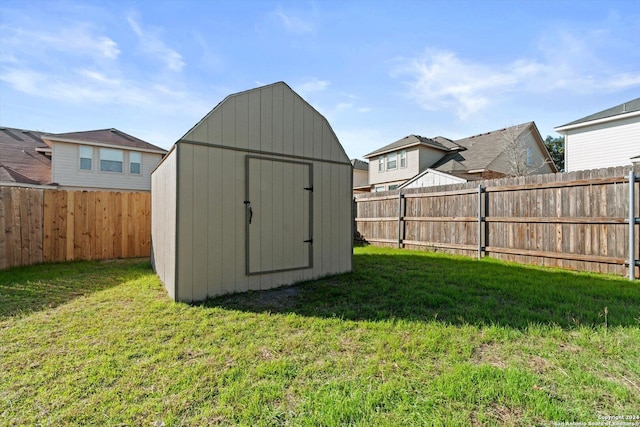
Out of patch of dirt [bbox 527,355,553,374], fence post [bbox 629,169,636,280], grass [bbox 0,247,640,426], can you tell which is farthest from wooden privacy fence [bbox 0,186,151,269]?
fence post [bbox 629,169,636,280]

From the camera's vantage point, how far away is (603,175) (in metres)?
5.18

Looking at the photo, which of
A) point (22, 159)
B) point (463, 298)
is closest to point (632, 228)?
point (463, 298)

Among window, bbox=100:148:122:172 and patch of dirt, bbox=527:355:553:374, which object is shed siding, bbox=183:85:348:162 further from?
window, bbox=100:148:122:172

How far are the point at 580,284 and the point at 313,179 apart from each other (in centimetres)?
442

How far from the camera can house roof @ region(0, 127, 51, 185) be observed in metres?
11.6

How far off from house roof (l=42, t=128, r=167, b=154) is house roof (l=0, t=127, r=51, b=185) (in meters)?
1.84

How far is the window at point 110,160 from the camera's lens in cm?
1298

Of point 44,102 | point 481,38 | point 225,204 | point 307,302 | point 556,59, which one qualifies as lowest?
point 307,302

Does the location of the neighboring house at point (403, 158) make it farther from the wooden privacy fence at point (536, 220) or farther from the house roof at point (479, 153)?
the wooden privacy fence at point (536, 220)

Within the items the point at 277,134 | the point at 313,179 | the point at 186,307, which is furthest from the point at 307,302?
the point at 277,134

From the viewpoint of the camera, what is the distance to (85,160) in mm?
12688

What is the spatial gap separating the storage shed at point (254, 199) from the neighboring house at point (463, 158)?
11099 mm

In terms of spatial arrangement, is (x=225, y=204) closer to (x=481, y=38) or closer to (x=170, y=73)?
(x=170, y=73)

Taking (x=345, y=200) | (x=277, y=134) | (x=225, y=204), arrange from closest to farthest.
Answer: (x=225, y=204)
(x=277, y=134)
(x=345, y=200)
